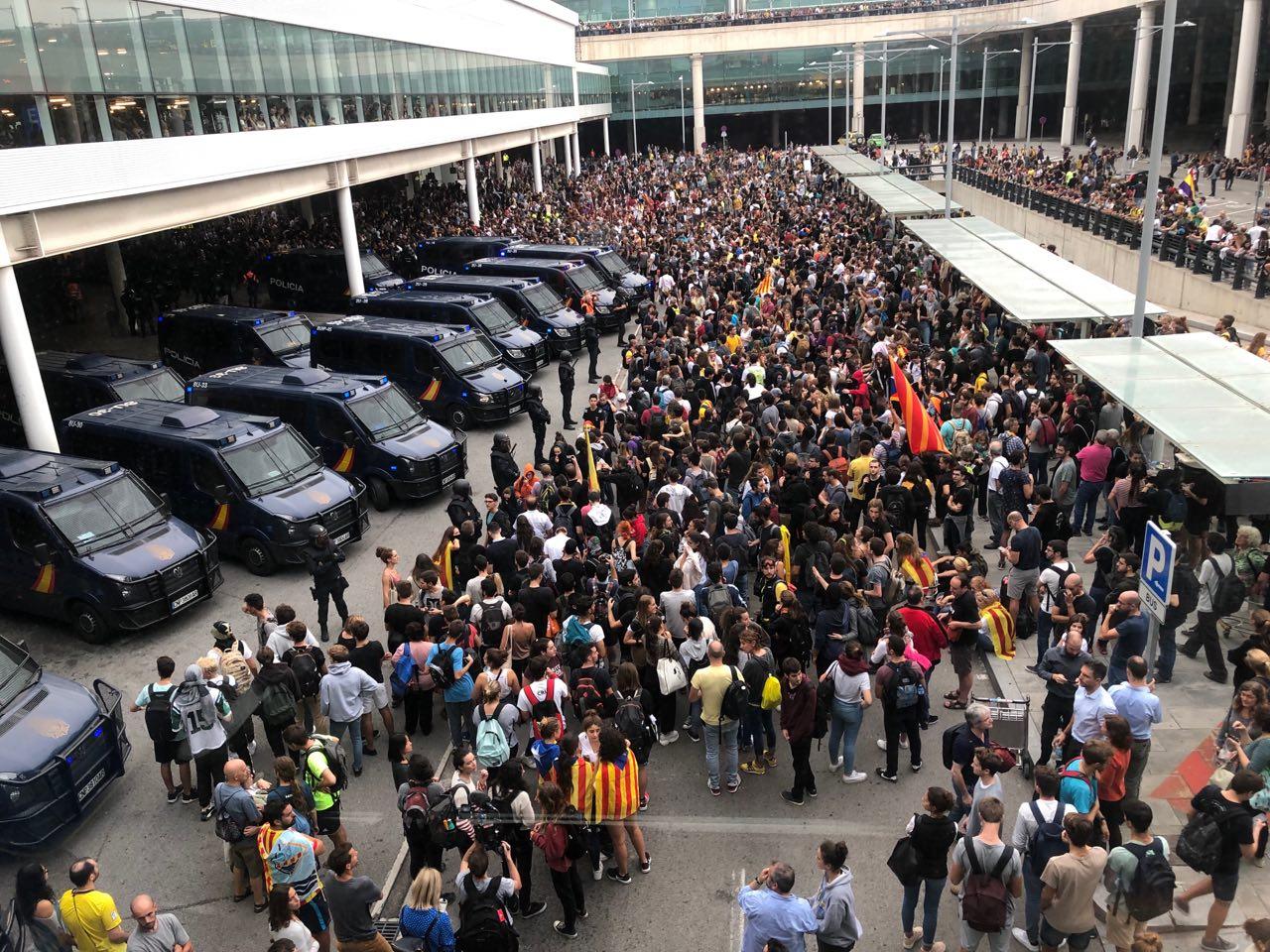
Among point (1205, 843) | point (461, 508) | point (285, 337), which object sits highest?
point (285, 337)

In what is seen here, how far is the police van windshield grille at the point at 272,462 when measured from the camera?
1378 cm

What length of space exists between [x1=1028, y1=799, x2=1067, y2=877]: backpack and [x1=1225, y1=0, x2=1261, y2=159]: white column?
157ft

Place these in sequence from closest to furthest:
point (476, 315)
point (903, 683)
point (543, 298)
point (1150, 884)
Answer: point (1150, 884), point (903, 683), point (476, 315), point (543, 298)

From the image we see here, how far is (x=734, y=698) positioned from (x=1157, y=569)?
362 cm

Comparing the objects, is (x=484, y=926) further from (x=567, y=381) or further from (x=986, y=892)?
(x=567, y=381)

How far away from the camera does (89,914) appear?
6.38 m

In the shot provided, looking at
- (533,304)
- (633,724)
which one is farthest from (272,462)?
(533,304)

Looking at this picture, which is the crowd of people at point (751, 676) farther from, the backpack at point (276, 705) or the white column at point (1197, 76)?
the white column at point (1197, 76)

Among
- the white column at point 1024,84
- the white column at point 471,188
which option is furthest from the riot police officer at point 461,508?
the white column at point 1024,84

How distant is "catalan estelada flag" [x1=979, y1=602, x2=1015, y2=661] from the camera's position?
396 inches

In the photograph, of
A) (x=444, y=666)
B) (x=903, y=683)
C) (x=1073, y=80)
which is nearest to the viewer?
(x=903, y=683)

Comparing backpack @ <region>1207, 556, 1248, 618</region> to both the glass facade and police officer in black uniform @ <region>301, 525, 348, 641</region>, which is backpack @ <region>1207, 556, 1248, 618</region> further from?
the glass facade

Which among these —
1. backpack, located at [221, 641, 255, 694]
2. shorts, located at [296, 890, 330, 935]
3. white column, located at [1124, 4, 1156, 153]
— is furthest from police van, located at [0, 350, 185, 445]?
white column, located at [1124, 4, 1156, 153]

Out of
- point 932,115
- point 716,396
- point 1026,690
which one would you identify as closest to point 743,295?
point 716,396
